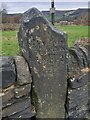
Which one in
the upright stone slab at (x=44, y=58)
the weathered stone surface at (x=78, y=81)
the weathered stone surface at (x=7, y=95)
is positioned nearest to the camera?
the weathered stone surface at (x=7, y=95)

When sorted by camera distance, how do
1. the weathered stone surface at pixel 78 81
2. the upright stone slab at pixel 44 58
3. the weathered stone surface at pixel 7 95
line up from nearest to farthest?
the weathered stone surface at pixel 7 95
the upright stone slab at pixel 44 58
the weathered stone surface at pixel 78 81

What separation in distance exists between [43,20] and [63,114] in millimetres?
1118

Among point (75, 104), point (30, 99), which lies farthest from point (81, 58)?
point (30, 99)

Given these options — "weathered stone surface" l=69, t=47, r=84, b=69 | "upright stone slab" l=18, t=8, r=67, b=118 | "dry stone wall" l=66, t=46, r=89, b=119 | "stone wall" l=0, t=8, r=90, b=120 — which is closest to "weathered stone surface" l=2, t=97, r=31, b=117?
"stone wall" l=0, t=8, r=90, b=120

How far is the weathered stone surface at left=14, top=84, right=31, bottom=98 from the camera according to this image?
3.22m

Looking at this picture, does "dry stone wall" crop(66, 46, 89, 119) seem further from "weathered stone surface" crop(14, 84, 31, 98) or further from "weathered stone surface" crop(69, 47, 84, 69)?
"weathered stone surface" crop(14, 84, 31, 98)

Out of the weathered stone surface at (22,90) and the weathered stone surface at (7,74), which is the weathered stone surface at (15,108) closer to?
the weathered stone surface at (22,90)

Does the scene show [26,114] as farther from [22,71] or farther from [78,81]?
[78,81]

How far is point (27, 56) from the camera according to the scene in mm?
3398

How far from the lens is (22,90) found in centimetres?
327

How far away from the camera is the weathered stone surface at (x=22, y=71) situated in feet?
10.7

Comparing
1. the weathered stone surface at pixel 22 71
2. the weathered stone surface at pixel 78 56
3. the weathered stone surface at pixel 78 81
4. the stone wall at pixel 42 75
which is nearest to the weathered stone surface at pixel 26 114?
the stone wall at pixel 42 75

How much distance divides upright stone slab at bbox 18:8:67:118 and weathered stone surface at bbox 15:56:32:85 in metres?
0.06

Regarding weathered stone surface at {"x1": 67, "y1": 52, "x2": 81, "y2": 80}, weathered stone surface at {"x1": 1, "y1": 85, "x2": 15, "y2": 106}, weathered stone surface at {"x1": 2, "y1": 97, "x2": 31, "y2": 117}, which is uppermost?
weathered stone surface at {"x1": 67, "y1": 52, "x2": 81, "y2": 80}
